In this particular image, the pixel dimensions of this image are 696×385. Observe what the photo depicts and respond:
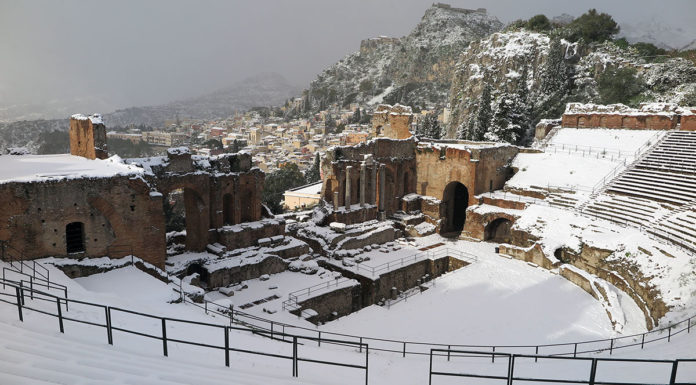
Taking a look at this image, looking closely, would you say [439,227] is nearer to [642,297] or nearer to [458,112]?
[642,297]

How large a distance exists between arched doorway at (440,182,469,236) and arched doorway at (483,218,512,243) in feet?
10.1

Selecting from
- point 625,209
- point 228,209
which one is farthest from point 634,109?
point 228,209

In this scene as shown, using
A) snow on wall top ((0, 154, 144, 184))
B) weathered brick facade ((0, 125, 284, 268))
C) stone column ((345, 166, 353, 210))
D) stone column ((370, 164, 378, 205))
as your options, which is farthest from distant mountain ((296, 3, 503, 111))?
snow on wall top ((0, 154, 144, 184))

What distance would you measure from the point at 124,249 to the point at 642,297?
1987 cm

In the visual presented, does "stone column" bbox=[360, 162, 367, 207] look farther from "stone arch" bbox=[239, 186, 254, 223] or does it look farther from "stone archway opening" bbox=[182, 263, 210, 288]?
"stone archway opening" bbox=[182, 263, 210, 288]

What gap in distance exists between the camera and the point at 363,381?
9812 millimetres

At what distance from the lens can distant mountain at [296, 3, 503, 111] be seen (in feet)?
453

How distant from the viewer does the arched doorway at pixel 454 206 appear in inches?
1240

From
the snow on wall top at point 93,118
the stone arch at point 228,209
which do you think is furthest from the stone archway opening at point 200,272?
the snow on wall top at point 93,118

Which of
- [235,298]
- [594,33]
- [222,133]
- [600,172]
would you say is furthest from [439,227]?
[222,133]

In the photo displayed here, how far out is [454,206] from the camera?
3247 centimetres

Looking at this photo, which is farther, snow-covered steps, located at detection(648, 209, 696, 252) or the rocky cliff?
the rocky cliff

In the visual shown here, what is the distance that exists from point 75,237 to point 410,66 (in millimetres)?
145049

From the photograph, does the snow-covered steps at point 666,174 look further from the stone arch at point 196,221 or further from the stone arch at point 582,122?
the stone arch at point 196,221
